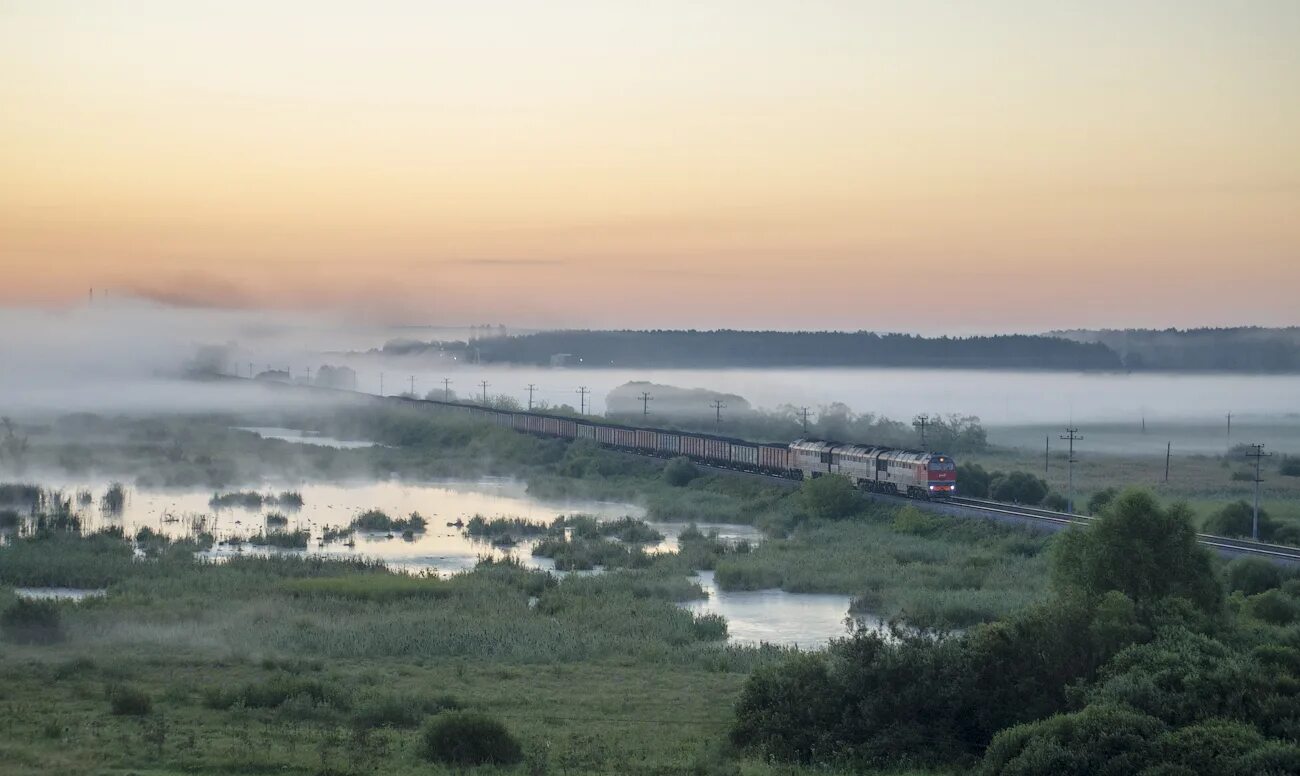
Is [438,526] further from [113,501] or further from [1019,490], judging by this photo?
[1019,490]

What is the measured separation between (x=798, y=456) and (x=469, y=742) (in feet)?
198

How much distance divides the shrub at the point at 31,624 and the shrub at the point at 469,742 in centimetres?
1715

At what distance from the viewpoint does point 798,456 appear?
Answer: 85812mm

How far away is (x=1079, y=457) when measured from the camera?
13838 centimetres

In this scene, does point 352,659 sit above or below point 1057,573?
below

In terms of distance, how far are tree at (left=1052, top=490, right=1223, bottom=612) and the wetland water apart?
28.6 ft

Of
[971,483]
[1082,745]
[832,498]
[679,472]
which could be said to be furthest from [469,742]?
[679,472]

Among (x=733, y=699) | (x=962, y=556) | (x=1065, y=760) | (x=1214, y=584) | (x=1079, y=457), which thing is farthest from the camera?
(x=1079, y=457)

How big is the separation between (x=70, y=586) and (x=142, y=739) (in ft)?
87.0

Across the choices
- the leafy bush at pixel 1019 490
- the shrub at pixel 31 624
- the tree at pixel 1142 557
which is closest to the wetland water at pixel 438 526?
the tree at pixel 1142 557

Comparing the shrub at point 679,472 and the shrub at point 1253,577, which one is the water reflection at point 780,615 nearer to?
the shrub at point 1253,577

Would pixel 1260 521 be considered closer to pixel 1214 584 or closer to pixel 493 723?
pixel 1214 584

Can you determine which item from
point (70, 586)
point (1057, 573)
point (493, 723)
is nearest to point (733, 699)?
point (493, 723)

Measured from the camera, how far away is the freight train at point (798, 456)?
70.0 meters
